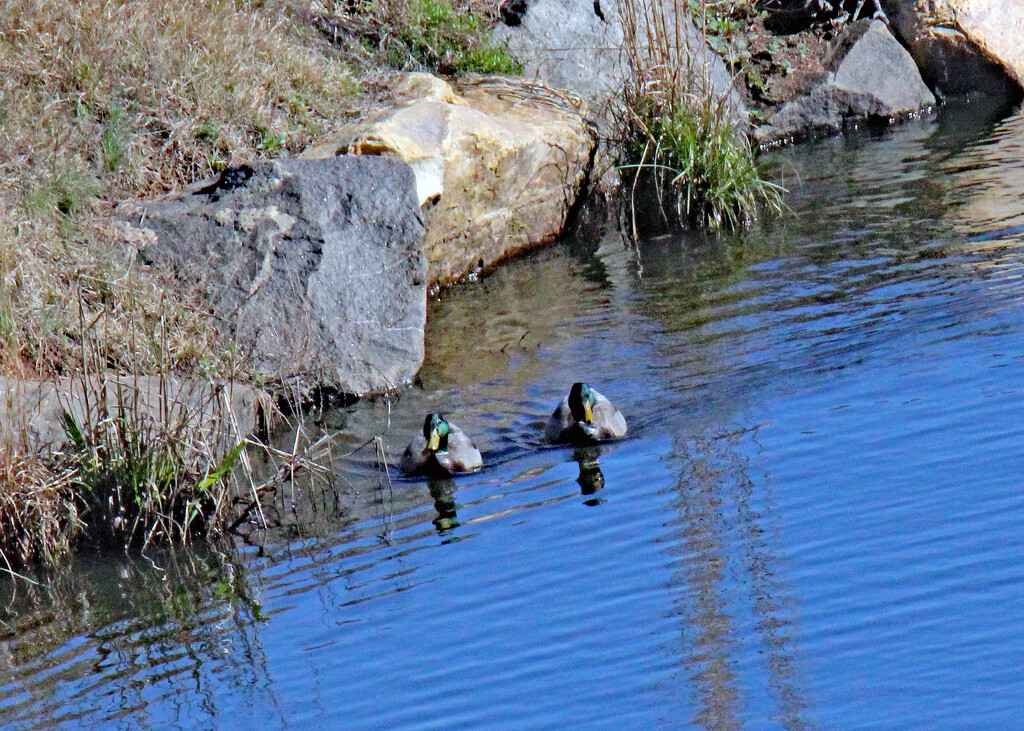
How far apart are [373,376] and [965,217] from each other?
5.20 m

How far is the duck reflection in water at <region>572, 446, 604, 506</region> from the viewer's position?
682 cm

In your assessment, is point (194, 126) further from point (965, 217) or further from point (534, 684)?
point (534, 684)

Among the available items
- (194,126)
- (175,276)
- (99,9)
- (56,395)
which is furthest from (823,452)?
(99,9)

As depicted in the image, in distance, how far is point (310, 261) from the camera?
9.15 metres

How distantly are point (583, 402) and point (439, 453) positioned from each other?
0.85 metres

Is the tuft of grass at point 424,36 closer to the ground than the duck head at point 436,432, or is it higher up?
higher up

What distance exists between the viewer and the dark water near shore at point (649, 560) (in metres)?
4.66

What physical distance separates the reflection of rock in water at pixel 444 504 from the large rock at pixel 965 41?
11522mm

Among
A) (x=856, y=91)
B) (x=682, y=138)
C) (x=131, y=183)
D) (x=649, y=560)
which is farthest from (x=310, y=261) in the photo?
(x=856, y=91)

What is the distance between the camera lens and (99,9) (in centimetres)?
1115

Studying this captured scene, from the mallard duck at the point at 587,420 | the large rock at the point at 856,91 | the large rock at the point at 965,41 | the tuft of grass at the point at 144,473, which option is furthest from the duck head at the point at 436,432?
the large rock at the point at 965,41

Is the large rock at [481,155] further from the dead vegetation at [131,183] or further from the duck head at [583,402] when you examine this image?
the duck head at [583,402]

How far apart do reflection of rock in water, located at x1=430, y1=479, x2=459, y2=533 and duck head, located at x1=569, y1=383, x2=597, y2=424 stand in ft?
2.63

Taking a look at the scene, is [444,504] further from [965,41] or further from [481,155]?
[965,41]
